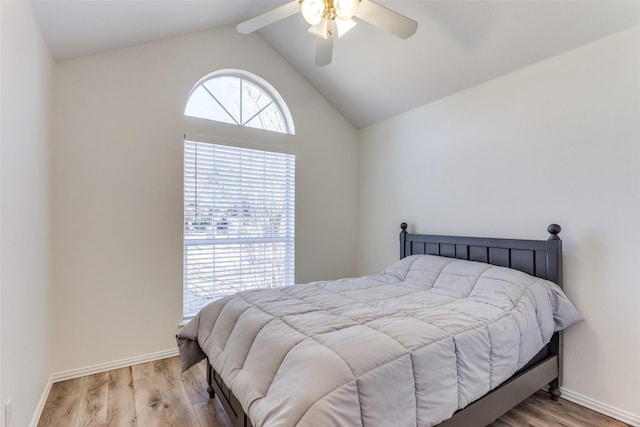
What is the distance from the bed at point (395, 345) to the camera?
117 cm

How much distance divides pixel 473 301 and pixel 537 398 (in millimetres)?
888

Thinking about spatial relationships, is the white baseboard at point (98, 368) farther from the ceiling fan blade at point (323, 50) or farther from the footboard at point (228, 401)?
the ceiling fan blade at point (323, 50)

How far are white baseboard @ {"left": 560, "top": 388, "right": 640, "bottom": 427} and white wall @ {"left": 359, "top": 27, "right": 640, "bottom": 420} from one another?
0.03 m

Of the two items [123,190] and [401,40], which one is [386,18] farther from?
[123,190]

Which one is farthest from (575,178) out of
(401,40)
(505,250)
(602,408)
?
(401,40)

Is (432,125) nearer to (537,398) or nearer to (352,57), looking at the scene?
(352,57)

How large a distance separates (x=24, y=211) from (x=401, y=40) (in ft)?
9.21

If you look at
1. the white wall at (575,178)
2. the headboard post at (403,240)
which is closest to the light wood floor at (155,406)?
the white wall at (575,178)

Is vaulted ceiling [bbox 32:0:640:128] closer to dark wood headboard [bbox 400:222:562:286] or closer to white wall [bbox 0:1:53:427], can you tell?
white wall [bbox 0:1:53:427]

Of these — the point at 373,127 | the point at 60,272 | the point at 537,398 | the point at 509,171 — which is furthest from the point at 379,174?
the point at 60,272

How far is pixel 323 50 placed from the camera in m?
1.98

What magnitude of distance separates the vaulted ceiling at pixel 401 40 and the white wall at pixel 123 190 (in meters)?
0.20

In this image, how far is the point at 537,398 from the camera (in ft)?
7.09

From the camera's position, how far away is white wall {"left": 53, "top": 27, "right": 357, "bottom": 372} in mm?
2408
